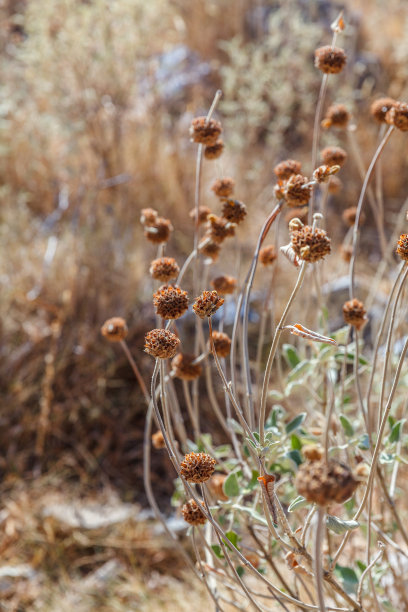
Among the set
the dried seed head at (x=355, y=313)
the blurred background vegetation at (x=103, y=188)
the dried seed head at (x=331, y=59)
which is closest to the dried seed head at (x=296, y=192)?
the dried seed head at (x=355, y=313)

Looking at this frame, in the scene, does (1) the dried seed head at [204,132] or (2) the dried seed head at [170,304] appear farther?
(1) the dried seed head at [204,132]

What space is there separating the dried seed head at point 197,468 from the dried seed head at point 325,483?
0.69 feet

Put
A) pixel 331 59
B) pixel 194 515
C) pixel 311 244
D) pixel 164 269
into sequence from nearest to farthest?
pixel 311 244
pixel 194 515
pixel 164 269
pixel 331 59

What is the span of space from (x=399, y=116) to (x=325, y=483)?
720 millimetres

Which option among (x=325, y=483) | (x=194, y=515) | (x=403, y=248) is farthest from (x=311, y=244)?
(x=194, y=515)

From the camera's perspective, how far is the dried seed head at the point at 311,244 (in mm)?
697

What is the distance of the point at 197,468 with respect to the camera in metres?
0.73

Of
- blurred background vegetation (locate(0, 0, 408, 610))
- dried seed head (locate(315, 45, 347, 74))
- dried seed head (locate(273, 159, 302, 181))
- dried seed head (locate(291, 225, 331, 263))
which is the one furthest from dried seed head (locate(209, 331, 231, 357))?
blurred background vegetation (locate(0, 0, 408, 610))

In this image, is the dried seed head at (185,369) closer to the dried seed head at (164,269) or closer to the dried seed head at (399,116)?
the dried seed head at (164,269)

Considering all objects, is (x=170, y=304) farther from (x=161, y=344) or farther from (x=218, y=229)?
(x=218, y=229)

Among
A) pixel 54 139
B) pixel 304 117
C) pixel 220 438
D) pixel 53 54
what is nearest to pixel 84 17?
pixel 53 54

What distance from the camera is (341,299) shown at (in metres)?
2.51

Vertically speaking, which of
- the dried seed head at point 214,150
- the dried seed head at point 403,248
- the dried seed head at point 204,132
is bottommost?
the dried seed head at point 403,248

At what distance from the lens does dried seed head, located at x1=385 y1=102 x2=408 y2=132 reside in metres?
1.01
